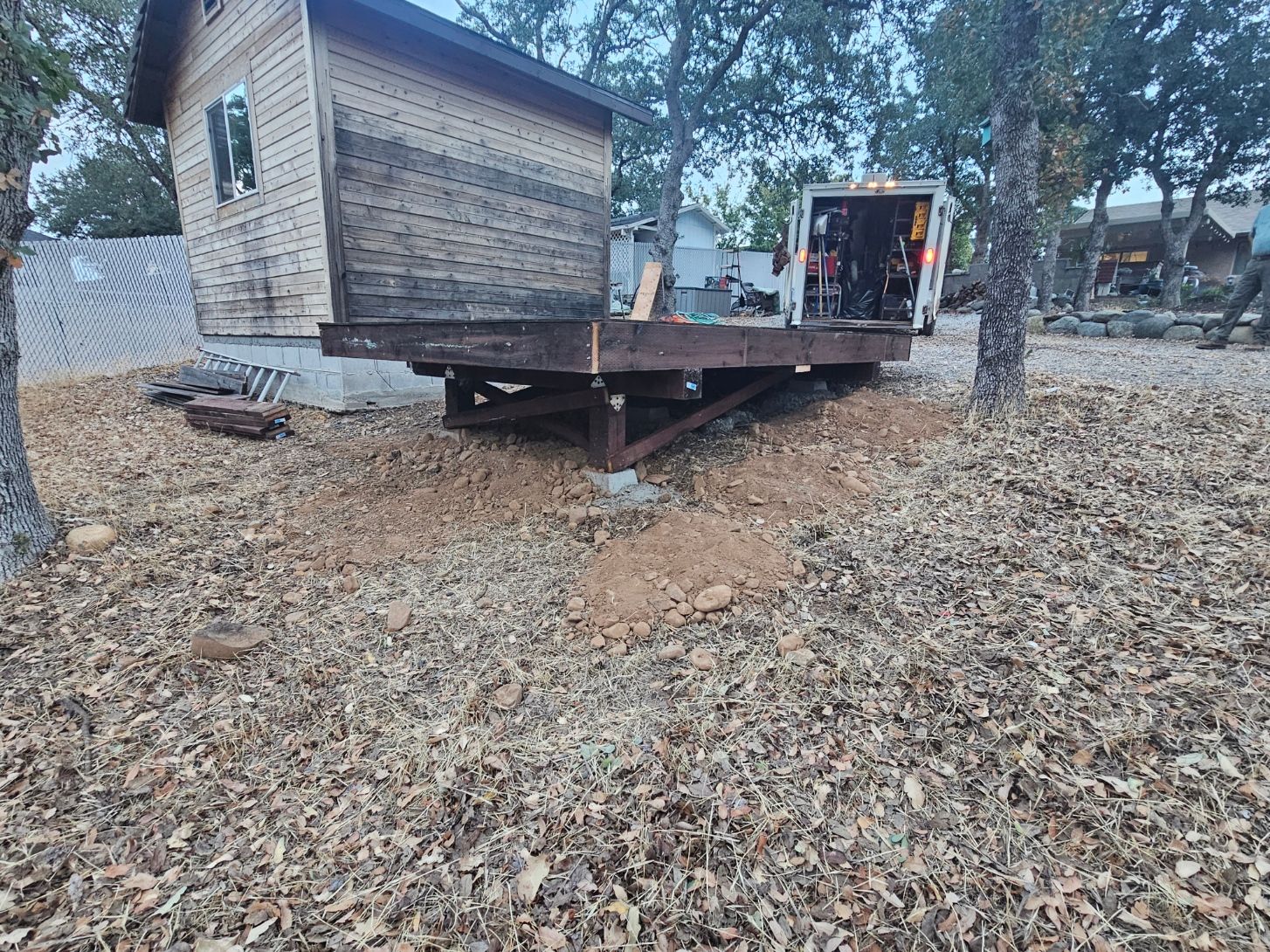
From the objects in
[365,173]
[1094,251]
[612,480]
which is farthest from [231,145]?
[1094,251]

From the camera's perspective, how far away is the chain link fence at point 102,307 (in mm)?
9430

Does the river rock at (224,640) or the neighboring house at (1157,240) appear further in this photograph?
the neighboring house at (1157,240)

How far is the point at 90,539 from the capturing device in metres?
3.28

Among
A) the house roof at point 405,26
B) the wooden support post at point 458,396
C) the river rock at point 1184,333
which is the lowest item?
the wooden support post at point 458,396

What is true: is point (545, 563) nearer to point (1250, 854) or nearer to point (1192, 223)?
point (1250, 854)

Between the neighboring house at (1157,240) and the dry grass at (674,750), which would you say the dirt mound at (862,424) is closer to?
the dry grass at (674,750)

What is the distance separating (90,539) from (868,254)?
1028cm

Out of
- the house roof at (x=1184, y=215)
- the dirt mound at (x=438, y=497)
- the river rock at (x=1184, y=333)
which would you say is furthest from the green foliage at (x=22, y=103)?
the house roof at (x=1184, y=215)

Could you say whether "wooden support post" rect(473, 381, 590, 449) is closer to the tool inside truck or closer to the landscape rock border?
the tool inside truck

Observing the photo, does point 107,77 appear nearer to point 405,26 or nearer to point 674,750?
point 405,26

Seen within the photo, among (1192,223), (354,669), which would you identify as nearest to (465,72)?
(354,669)

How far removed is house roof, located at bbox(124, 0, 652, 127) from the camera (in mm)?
5852

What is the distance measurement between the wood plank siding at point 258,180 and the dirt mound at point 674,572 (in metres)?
4.29

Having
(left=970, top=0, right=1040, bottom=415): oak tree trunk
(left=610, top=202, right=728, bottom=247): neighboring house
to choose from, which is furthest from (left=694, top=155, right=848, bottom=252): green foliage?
(left=970, top=0, right=1040, bottom=415): oak tree trunk
